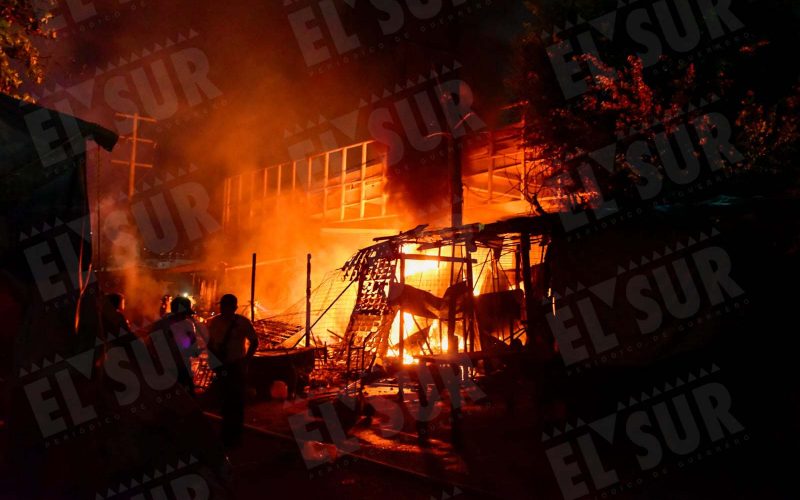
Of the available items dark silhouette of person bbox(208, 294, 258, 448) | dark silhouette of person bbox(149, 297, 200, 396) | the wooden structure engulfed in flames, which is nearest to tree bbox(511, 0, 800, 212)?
the wooden structure engulfed in flames

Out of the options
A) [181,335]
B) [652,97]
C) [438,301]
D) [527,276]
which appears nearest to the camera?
[527,276]

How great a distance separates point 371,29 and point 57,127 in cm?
1781

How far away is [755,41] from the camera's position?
10.5 meters

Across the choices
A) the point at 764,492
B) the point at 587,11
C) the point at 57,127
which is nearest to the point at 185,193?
the point at 587,11

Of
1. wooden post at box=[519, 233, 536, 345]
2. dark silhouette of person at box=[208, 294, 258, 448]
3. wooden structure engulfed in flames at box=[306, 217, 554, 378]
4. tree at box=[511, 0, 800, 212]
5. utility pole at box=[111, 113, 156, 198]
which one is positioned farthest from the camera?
utility pole at box=[111, 113, 156, 198]

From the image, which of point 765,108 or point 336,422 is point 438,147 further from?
point 336,422

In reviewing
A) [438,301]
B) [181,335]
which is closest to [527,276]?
[438,301]

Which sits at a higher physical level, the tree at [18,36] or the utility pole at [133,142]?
the utility pole at [133,142]

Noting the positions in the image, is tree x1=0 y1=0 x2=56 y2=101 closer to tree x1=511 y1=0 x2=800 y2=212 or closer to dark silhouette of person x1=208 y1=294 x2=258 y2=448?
dark silhouette of person x1=208 y1=294 x2=258 y2=448

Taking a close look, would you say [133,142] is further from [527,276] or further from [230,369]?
[527,276]

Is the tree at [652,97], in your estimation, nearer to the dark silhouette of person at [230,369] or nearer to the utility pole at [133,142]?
the dark silhouette of person at [230,369]

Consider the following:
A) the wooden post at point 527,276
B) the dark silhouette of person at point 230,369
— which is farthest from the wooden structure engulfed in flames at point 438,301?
the dark silhouette of person at point 230,369

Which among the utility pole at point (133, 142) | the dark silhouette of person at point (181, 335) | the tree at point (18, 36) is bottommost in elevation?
the dark silhouette of person at point (181, 335)

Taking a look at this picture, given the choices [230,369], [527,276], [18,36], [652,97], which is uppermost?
[18,36]
